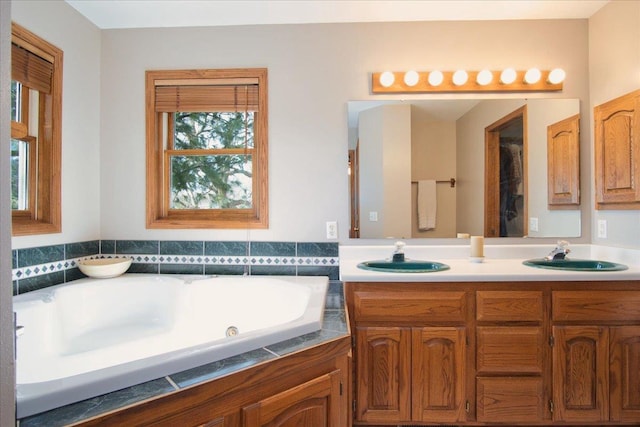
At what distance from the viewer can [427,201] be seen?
210 cm

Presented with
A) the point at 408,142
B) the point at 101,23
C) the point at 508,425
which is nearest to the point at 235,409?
the point at 508,425

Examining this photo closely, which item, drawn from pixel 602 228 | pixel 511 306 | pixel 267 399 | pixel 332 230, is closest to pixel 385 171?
pixel 332 230

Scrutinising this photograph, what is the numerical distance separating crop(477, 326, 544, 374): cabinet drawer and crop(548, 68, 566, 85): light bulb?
1571 mm

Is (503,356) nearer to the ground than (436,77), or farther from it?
nearer to the ground

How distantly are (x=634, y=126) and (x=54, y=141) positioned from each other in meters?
3.34

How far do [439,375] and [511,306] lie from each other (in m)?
0.50

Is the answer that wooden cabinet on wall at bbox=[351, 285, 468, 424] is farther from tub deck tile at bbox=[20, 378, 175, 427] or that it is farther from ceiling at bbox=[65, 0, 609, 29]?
ceiling at bbox=[65, 0, 609, 29]

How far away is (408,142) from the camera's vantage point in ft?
6.91

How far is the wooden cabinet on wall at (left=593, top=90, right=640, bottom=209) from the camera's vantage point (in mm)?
1751

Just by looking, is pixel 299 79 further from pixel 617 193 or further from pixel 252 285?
pixel 617 193

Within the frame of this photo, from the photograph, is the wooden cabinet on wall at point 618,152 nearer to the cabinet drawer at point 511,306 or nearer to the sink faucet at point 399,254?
the cabinet drawer at point 511,306

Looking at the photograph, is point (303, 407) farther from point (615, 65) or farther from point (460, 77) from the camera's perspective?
point (615, 65)

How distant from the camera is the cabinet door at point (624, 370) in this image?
5.17 ft

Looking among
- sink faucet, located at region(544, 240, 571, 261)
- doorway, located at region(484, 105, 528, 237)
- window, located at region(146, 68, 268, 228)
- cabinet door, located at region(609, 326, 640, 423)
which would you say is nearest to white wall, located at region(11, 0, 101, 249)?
window, located at region(146, 68, 268, 228)
